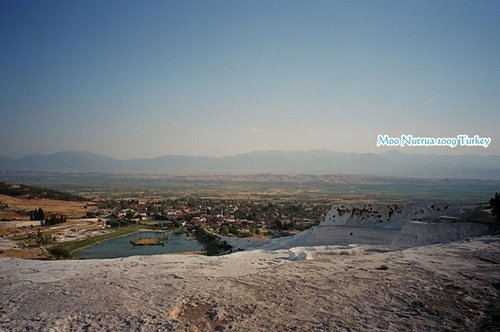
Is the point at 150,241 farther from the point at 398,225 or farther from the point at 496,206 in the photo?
the point at 496,206

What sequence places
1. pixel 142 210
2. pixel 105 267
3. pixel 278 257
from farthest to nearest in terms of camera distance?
pixel 142 210 → pixel 278 257 → pixel 105 267

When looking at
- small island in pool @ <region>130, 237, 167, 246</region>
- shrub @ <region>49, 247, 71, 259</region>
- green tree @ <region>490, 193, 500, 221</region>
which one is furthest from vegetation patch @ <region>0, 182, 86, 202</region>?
green tree @ <region>490, 193, 500, 221</region>

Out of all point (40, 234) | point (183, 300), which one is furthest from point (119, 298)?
point (40, 234)

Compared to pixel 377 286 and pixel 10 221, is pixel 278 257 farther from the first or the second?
pixel 10 221

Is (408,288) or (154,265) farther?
(154,265)

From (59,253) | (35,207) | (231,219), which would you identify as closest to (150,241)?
(59,253)

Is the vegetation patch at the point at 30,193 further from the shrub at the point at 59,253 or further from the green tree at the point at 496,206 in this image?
the green tree at the point at 496,206

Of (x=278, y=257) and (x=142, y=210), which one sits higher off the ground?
(x=278, y=257)

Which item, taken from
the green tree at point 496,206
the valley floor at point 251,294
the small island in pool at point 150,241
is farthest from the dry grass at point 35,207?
the green tree at point 496,206
